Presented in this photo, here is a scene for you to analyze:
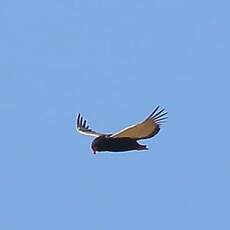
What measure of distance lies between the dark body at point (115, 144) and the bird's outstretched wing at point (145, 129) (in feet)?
0.25

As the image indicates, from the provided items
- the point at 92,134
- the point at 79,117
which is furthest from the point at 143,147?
the point at 79,117

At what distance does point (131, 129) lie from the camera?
33.2 feet

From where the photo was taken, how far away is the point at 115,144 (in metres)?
9.89

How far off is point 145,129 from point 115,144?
24.0 inches

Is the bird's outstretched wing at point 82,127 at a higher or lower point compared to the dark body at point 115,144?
higher

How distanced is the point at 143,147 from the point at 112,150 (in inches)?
15.3

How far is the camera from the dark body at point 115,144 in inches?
390

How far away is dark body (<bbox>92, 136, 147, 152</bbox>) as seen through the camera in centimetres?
990

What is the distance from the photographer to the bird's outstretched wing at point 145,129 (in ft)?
33.1

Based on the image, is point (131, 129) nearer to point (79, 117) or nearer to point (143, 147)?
point (143, 147)

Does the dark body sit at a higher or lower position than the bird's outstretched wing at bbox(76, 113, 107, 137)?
lower

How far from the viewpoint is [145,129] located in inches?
407

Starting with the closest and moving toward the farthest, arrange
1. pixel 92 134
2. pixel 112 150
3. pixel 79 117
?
pixel 112 150 → pixel 92 134 → pixel 79 117

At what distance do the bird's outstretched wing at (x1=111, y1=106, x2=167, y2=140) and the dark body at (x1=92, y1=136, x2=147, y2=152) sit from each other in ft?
0.25
